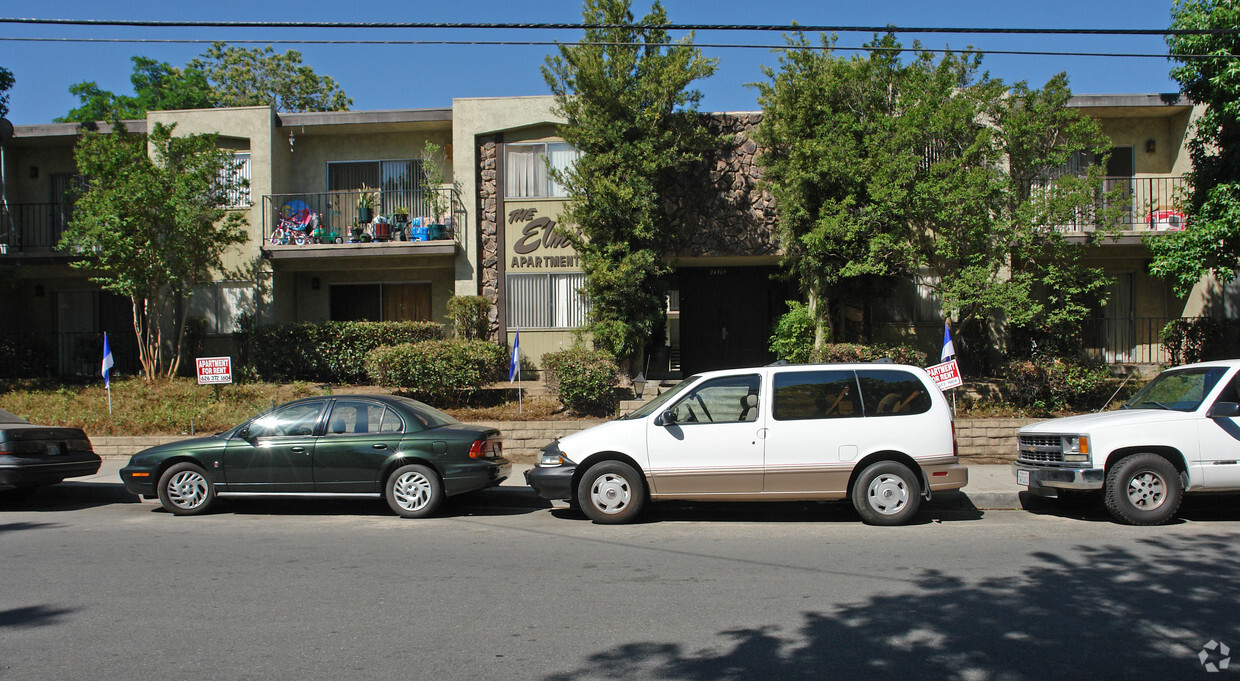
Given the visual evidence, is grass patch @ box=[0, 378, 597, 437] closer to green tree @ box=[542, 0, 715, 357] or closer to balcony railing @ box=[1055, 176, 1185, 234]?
green tree @ box=[542, 0, 715, 357]

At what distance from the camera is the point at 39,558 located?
707 centimetres

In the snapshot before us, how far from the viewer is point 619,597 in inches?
228

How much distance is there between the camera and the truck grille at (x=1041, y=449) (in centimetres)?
859

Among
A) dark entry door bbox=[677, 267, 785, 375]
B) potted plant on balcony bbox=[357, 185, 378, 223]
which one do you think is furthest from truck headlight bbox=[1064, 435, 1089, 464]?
potted plant on balcony bbox=[357, 185, 378, 223]

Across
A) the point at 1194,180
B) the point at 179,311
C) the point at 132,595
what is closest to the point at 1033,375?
the point at 1194,180

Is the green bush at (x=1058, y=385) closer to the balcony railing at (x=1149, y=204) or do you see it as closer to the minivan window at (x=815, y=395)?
the balcony railing at (x=1149, y=204)

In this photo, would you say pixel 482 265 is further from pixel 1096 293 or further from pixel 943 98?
pixel 1096 293

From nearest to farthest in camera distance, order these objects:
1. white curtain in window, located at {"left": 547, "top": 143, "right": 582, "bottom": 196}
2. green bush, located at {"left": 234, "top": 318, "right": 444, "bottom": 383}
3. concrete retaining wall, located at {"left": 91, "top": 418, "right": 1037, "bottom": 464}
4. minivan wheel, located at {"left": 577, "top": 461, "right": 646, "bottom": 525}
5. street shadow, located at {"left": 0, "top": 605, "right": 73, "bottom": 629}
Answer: street shadow, located at {"left": 0, "top": 605, "right": 73, "bottom": 629}, minivan wheel, located at {"left": 577, "top": 461, "right": 646, "bottom": 525}, concrete retaining wall, located at {"left": 91, "top": 418, "right": 1037, "bottom": 464}, green bush, located at {"left": 234, "top": 318, "right": 444, "bottom": 383}, white curtain in window, located at {"left": 547, "top": 143, "right": 582, "bottom": 196}

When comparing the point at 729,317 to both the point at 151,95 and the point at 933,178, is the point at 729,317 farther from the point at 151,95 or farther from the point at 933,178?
the point at 151,95

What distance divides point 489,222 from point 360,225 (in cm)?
294

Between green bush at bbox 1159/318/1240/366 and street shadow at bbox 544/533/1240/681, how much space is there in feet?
39.7

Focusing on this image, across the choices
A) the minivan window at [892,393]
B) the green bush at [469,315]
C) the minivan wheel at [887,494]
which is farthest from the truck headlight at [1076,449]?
the green bush at [469,315]

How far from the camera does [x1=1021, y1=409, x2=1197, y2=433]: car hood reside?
27.3 feet

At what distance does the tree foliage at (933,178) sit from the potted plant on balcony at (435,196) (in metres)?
7.47
